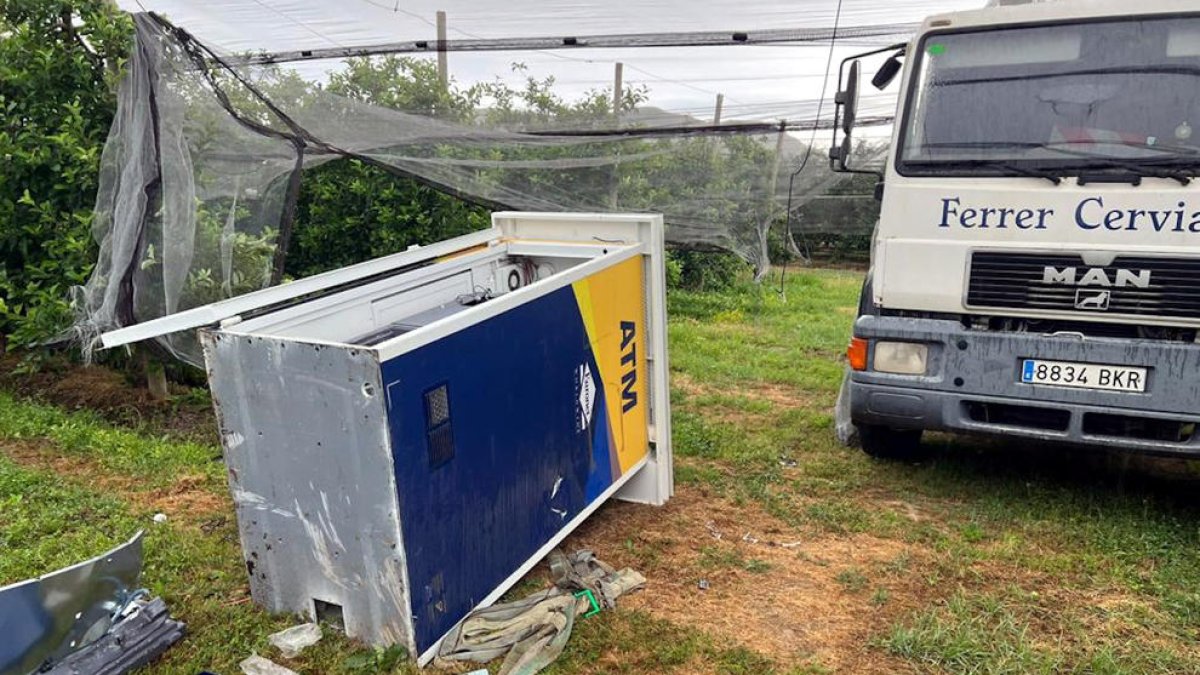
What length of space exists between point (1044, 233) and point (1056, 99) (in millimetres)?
649

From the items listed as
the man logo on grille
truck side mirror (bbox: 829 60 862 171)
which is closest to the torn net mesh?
truck side mirror (bbox: 829 60 862 171)

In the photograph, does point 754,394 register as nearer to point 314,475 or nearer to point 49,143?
point 314,475

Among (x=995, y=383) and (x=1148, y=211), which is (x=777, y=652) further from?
(x=1148, y=211)

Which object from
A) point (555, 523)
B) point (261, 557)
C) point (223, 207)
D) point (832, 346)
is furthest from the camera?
point (832, 346)

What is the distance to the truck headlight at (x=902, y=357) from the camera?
3898 mm

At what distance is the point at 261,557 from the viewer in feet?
9.59

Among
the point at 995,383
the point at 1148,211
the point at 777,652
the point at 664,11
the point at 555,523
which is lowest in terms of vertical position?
the point at 777,652

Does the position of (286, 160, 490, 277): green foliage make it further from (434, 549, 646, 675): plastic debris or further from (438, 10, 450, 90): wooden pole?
(434, 549, 646, 675): plastic debris

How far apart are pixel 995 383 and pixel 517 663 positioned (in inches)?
98.8

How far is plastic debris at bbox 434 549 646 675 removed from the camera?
2.76 meters

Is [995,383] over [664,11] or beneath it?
beneath

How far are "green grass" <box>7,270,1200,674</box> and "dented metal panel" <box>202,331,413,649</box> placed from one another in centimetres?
19

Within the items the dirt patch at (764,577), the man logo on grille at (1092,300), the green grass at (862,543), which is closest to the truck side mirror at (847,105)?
the man logo on grille at (1092,300)

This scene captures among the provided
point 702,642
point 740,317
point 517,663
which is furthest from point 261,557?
point 740,317
